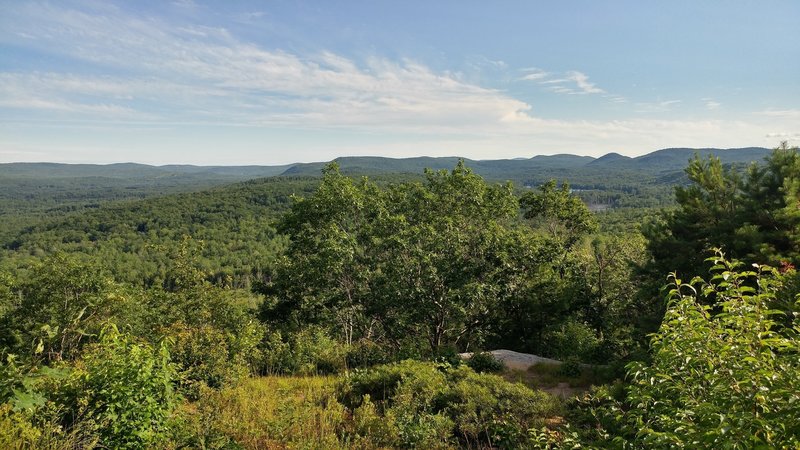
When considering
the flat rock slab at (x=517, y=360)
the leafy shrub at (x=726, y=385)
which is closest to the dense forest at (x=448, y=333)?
the leafy shrub at (x=726, y=385)

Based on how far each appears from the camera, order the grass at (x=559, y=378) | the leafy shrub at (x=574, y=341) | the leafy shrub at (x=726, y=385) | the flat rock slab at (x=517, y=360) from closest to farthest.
→ the leafy shrub at (x=726, y=385)
the grass at (x=559, y=378)
the flat rock slab at (x=517, y=360)
the leafy shrub at (x=574, y=341)

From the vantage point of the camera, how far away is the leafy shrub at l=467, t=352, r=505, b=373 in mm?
12977

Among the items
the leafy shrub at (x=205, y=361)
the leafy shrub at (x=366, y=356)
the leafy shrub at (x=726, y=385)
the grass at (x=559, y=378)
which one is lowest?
the grass at (x=559, y=378)

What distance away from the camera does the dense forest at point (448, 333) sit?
3045mm

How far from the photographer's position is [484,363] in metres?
13.0

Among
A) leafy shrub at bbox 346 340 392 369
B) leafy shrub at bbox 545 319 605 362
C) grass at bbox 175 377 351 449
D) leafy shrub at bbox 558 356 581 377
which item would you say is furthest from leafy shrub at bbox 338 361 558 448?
leafy shrub at bbox 545 319 605 362

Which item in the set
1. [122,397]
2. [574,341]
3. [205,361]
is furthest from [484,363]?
[122,397]

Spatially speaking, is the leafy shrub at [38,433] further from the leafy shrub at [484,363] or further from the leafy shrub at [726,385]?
the leafy shrub at [484,363]

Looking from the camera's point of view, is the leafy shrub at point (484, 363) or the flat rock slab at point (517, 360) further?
the flat rock slab at point (517, 360)

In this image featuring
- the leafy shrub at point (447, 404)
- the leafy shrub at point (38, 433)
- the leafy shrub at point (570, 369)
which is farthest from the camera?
the leafy shrub at point (570, 369)

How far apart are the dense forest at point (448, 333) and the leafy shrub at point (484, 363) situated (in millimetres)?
45

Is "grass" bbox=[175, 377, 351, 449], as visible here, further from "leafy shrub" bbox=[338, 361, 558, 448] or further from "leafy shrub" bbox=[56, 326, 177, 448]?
"leafy shrub" bbox=[338, 361, 558, 448]

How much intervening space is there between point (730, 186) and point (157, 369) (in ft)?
46.7

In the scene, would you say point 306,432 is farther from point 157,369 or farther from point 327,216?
point 327,216
